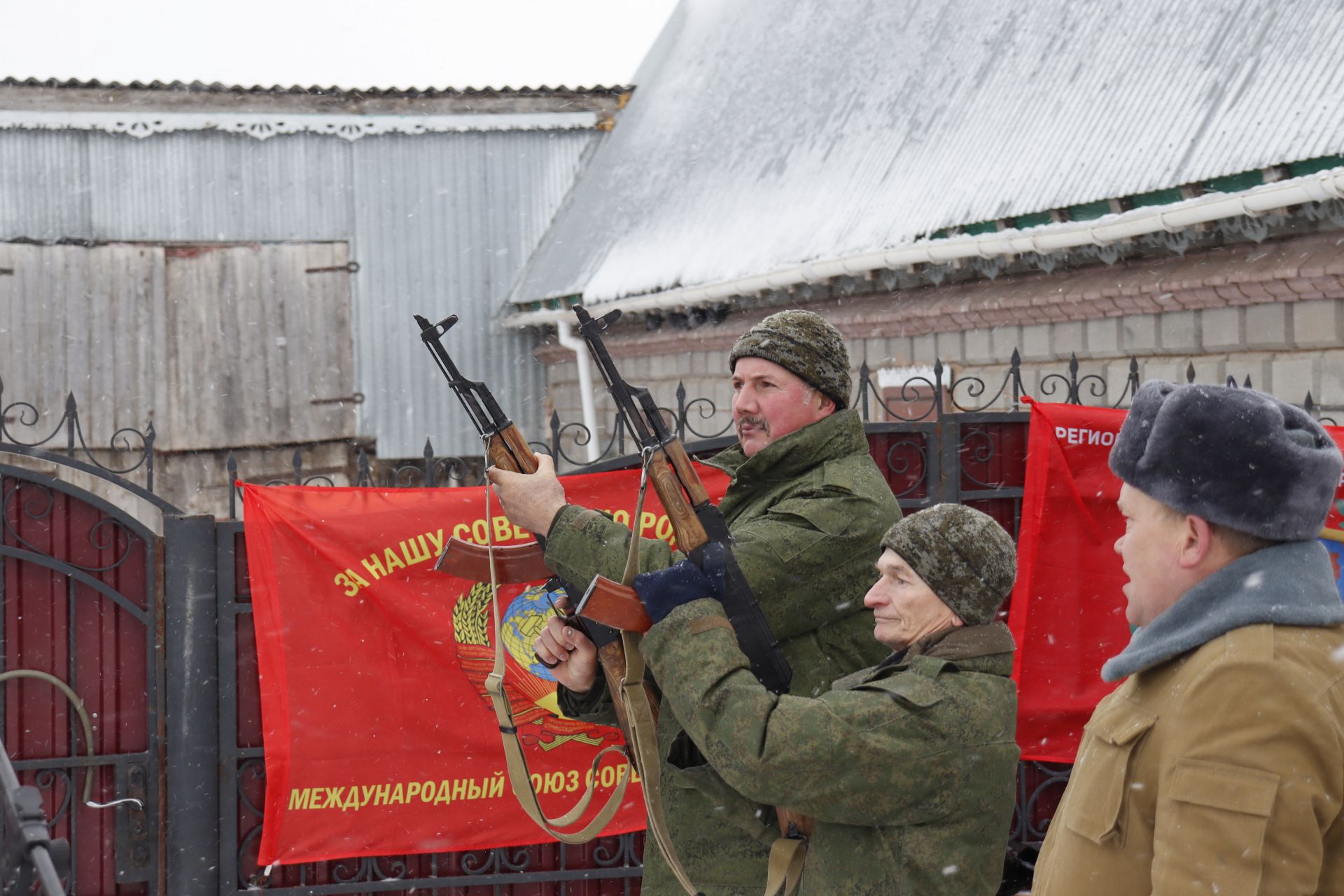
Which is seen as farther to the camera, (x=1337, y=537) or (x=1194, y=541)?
(x=1337, y=537)

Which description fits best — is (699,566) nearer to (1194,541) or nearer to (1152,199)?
(1194,541)

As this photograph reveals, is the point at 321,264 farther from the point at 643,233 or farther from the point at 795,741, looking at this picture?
the point at 795,741

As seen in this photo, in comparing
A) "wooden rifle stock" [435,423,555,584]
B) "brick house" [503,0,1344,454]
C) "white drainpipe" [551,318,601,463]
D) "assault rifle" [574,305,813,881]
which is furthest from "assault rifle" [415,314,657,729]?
"white drainpipe" [551,318,601,463]

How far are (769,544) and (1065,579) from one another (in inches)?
93.3

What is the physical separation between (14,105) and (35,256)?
1356 millimetres

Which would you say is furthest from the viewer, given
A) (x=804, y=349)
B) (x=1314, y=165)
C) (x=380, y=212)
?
(x=380, y=212)

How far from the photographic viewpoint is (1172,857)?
1443 mm

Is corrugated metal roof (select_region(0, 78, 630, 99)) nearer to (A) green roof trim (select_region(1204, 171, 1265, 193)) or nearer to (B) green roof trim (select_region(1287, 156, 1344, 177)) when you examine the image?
(A) green roof trim (select_region(1204, 171, 1265, 193))

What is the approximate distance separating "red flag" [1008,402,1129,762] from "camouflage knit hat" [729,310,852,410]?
1.85 m

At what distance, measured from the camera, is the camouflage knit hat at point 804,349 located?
8.60 feet

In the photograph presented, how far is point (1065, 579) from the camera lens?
4.39m

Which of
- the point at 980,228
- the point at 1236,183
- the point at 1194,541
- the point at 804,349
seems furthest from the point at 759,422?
the point at 980,228

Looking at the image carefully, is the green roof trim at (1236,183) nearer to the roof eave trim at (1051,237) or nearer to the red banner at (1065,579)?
the roof eave trim at (1051,237)

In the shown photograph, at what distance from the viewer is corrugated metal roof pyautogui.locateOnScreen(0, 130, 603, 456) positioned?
11.6m
